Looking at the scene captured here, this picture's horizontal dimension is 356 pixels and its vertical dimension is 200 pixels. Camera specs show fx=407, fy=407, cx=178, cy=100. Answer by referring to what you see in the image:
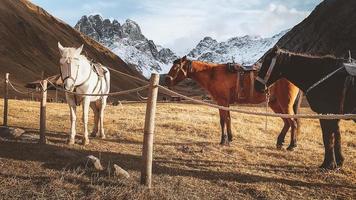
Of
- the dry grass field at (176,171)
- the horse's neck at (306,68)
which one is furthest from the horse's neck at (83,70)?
the horse's neck at (306,68)

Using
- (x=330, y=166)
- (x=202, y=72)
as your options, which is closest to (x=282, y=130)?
(x=202, y=72)

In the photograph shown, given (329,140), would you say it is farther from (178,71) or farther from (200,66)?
(178,71)

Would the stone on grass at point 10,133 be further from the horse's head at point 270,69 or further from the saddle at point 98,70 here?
the horse's head at point 270,69

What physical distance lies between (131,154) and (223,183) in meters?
3.75

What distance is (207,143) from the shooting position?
1518 centimetres

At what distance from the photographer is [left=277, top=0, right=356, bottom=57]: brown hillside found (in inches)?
5118

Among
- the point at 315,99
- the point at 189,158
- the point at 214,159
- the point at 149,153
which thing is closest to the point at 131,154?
the point at 189,158

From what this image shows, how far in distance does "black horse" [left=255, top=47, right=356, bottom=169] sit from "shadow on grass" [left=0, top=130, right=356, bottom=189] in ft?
4.69

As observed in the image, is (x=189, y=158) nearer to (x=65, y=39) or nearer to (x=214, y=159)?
(x=214, y=159)

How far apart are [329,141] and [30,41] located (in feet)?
485

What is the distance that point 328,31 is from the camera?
479 feet

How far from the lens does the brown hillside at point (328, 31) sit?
13000 cm

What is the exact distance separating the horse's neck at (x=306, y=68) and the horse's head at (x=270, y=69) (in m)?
0.23

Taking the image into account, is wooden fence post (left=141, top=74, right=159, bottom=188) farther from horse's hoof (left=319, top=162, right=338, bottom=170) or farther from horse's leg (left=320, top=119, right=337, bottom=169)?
horse's hoof (left=319, top=162, right=338, bottom=170)
